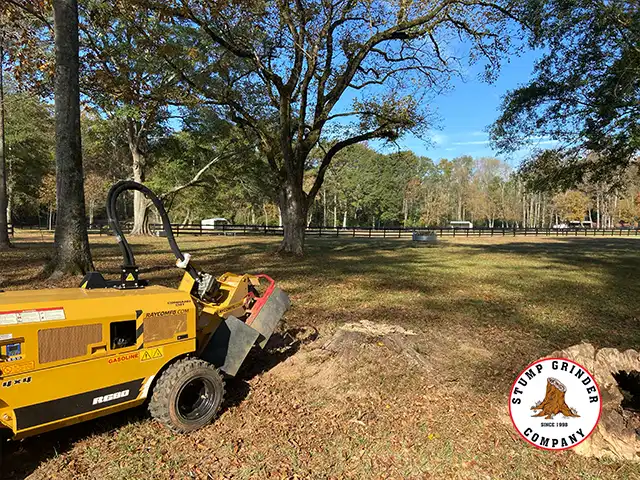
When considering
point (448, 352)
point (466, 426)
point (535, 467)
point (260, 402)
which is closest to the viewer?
point (535, 467)

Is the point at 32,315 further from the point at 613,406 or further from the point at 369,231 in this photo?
the point at 369,231

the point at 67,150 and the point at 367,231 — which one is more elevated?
the point at 67,150

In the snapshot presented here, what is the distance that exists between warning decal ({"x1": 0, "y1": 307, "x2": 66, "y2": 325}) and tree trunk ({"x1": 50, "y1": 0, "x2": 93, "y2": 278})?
7513 mm

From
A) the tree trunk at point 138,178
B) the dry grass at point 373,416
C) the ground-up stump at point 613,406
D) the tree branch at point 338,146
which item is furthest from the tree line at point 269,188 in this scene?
the ground-up stump at point 613,406

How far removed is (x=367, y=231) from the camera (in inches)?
1796

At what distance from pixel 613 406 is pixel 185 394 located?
365cm

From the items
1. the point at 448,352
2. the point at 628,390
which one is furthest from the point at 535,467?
the point at 448,352

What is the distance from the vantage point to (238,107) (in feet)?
57.6

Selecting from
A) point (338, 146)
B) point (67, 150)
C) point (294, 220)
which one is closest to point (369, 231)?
point (338, 146)

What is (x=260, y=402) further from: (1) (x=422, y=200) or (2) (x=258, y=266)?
(1) (x=422, y=200)

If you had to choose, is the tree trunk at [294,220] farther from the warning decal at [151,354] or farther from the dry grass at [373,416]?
the warning decal at [151,354]

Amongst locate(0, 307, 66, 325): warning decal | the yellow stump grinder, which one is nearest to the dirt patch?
the yellow stump grinder

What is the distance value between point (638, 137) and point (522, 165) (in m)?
6.32

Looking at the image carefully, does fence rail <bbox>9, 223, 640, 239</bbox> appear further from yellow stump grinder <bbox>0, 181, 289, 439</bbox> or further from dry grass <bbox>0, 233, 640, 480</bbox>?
yellow stump grinder <bbox>0, 181, 289, 439</bbox>
